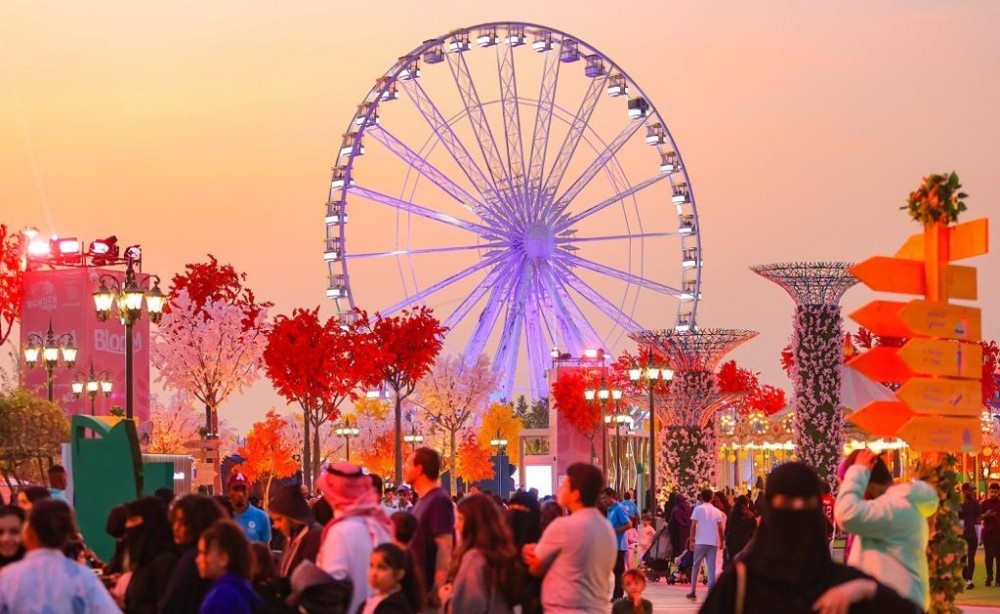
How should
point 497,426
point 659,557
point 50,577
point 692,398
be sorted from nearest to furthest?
1. point 50,577
2. point 659,557
3. point 692,398
4. point 497,426

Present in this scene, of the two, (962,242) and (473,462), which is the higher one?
(962,242)

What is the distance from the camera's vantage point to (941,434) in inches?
485

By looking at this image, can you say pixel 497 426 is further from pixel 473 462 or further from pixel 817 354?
pixel 817 354

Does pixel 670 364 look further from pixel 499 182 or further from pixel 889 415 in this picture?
pixel 889 415

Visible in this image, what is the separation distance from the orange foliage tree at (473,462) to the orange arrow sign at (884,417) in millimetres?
88822

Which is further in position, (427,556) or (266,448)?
(266,448)

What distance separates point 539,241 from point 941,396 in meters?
41.3

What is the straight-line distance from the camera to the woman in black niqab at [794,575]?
18.8ft

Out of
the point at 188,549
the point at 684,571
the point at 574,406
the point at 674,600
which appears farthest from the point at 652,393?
the point at 574,406

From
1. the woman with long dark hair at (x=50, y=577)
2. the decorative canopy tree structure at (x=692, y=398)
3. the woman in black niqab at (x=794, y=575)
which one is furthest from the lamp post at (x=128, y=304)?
the decorative canopy tree structure at (x=692, y=398)

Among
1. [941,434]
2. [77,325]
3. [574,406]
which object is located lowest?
[941,434]

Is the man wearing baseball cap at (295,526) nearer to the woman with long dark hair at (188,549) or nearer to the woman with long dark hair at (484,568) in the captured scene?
the woman with long dark hair at (484,568)

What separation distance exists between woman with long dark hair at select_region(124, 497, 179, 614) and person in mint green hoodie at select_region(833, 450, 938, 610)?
322cm

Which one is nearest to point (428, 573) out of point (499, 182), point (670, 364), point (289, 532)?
point (289, 532)
